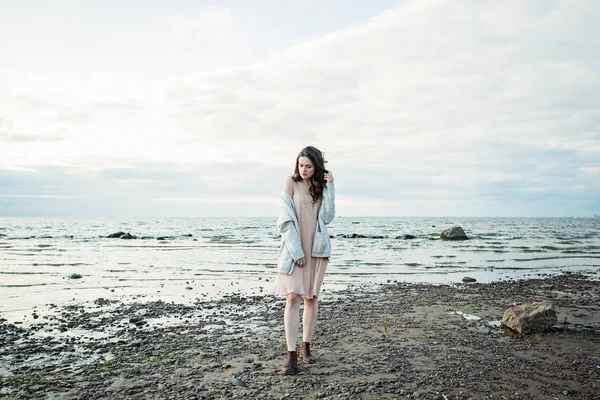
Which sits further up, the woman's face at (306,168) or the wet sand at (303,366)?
the woman's face at (306,168)

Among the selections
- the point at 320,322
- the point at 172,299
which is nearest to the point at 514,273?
the point at 320,322

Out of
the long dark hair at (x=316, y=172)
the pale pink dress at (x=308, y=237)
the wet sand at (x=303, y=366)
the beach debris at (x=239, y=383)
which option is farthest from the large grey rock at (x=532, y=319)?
the beach debris at (x=239, y=383)

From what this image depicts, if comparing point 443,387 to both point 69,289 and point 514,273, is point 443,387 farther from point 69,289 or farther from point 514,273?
point 514,273

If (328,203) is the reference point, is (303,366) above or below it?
below

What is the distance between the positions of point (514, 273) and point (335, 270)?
7.54 metres

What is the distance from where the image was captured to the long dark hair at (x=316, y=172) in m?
5.73

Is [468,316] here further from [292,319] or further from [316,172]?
[316,172]

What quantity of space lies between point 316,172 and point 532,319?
4894mm

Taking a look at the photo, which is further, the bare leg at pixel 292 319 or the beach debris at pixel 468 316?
the beach debris at pixel 468 316

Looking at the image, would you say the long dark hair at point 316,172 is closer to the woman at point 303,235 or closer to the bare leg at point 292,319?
the woman at point 303,235

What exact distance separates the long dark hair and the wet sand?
2.41 metres

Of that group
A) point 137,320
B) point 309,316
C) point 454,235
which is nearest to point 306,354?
point 309,316

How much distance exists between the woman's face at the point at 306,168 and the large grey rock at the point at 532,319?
4.85 metres

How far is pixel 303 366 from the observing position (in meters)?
5.81
